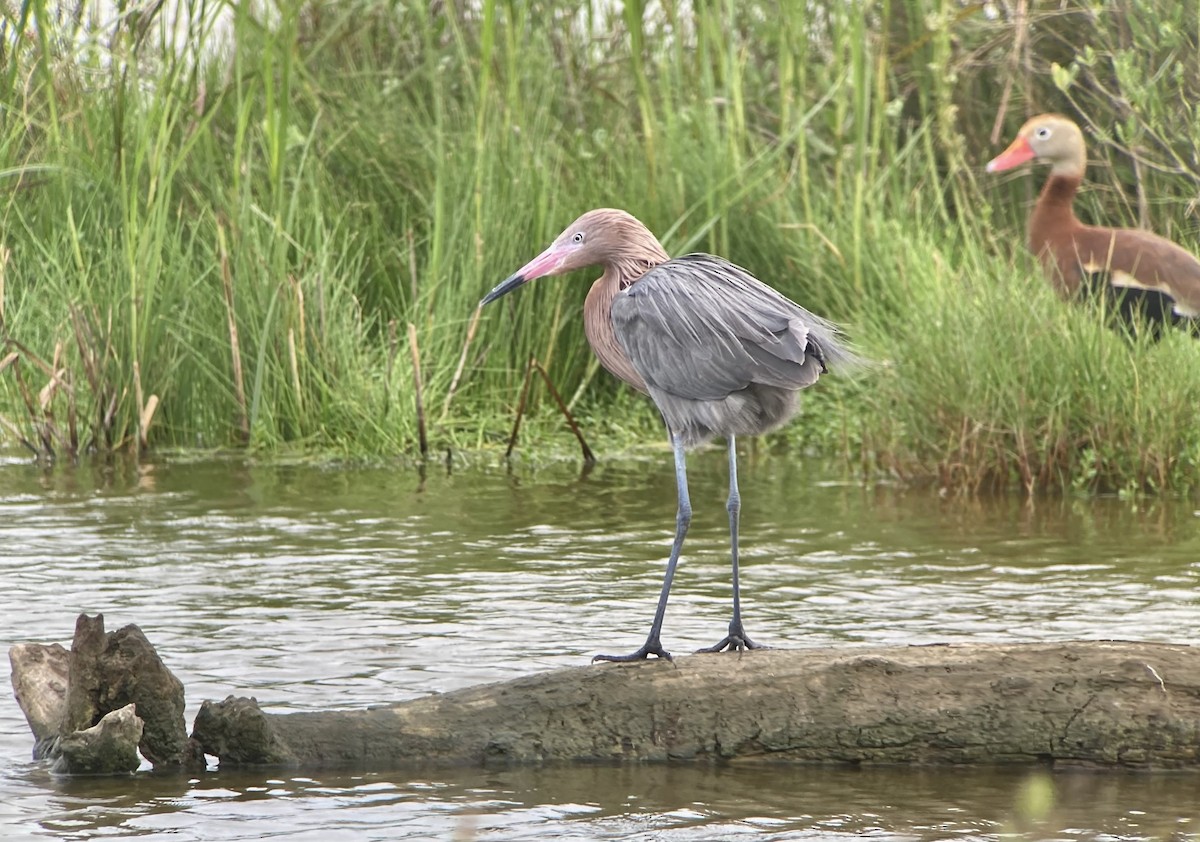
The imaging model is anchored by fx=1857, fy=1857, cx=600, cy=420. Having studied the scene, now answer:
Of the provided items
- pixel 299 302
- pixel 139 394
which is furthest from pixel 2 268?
pixel 299 302

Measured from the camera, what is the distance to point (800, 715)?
14.5ft

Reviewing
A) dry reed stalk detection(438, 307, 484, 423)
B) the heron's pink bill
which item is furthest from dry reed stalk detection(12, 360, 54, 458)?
the heron's pink bill

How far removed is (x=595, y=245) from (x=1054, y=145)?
544 cm

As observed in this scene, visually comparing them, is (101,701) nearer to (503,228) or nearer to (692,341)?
(692,341)

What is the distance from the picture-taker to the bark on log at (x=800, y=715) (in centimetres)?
438

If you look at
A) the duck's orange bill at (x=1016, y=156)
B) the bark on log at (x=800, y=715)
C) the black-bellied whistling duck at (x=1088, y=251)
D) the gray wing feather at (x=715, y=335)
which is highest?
the duck's orange bill at (x=1016, y=156)

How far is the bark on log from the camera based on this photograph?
4375mm

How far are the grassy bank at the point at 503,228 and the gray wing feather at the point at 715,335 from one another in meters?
3.45

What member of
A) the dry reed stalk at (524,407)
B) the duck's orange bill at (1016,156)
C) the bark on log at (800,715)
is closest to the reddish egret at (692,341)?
the bark on log at (800,715)

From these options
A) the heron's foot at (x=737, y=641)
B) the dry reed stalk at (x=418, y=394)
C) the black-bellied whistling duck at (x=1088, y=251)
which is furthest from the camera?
the black-bellied whistling duck at (x=1088, y=251)

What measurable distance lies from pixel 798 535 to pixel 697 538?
0.42 m

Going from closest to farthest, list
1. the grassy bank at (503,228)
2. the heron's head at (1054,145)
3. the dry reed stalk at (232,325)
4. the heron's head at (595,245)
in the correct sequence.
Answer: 1. the heron's head at (595,245)
2. the grassy bank at (503,228)
3. the dry reed stalk at (232,325)
4. the heron's head at (1054,145)

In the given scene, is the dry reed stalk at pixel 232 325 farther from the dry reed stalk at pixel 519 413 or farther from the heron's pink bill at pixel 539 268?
the heron's pink bill at pixel 539 268

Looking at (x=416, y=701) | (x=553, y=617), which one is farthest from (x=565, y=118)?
(x=416, y=701)
